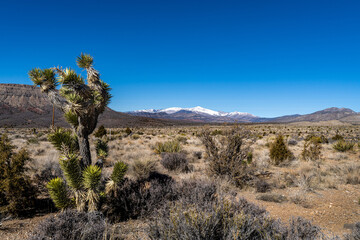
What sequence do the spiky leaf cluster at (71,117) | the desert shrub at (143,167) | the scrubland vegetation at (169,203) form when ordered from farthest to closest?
1. the desert shrub at (143,167)
2. the spiky leaf cluster at (71,117)
3. the scrubland vegetation at (169,203)

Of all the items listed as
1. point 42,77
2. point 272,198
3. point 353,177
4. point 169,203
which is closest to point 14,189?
point 42,77

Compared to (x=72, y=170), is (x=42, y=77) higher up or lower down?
higher up

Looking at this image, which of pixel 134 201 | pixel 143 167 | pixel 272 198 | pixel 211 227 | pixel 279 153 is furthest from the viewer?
pixel 279 153

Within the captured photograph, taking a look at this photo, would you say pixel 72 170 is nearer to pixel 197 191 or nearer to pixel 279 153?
pixel 197 191

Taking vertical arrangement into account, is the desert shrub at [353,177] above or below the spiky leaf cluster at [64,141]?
below

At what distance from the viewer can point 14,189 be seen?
4.55 meters

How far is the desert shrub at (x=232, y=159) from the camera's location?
22.9 ft

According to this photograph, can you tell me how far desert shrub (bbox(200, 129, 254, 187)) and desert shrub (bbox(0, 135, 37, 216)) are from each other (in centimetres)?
539

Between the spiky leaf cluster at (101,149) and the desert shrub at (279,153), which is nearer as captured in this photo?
the spiky leaf cluster at (101,149)

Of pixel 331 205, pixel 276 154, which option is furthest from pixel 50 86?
pixel 276 154

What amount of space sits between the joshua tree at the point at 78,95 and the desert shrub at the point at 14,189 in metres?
1.67

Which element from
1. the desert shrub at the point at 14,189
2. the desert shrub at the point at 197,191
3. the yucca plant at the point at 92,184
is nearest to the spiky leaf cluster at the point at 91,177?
the yucca plant at the point at 92,184

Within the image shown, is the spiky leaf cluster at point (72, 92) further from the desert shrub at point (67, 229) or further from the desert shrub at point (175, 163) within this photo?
the desert shrub at point (175, 163)

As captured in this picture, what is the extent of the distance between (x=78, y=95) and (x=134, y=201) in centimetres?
267
